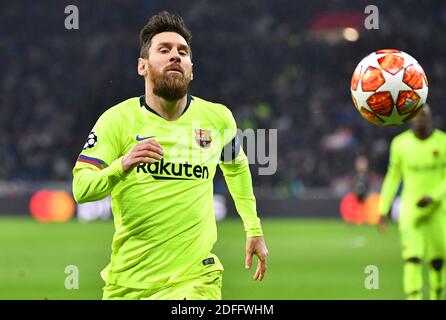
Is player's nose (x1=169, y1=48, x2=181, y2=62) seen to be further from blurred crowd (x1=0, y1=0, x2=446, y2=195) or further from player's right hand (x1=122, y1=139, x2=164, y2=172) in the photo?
blurred crowd (x1=0, y1=0, x2=446, y2=195)

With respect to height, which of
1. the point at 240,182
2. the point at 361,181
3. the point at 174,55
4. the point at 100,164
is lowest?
the point at 100,164

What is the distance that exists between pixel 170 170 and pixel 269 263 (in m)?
9.59

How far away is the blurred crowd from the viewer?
23.2 metres

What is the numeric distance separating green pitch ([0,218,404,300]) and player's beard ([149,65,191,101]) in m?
5.60

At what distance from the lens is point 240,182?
5.44 m

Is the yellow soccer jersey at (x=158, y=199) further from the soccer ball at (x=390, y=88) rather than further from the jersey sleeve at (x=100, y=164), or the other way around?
the soccer ball at (x=390, y=88)

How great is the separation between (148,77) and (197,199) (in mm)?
739

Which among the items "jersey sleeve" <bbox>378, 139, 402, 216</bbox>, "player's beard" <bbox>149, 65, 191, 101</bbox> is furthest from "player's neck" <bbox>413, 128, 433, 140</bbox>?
"player's beard" <bbox>149, 65, 191, 101</bbox>

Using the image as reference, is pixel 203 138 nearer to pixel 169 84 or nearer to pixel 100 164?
pixel 169 84

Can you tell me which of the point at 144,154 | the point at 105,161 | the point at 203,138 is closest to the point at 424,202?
the point at 203,138

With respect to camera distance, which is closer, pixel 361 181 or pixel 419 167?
pixel 419 167

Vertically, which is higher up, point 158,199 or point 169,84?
point 169,84

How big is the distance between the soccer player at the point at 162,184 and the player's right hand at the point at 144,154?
297mm

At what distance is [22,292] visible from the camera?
10.8 metres
